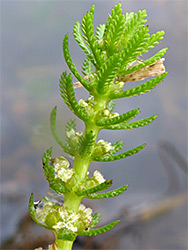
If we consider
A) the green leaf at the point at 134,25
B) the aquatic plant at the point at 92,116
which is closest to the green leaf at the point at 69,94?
the aquatic plant at the point at 92,116

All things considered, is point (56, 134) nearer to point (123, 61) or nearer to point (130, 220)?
point (123, 61)

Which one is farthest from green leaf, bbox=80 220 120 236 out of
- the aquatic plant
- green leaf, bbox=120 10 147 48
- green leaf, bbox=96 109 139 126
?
green leaf, bbox=120 10 147 48

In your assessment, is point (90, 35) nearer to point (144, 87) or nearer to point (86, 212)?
point (144, 87)

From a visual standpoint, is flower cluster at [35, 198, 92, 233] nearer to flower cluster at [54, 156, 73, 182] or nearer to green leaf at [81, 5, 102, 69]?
flower cluster at [54, 156, 73, 182]

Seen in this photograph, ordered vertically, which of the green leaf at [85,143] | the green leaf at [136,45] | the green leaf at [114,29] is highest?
the green leaf at [114,29]

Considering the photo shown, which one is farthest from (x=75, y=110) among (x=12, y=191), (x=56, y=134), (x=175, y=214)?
(x=175, y=214)

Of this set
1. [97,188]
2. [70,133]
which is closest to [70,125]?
[70,133]

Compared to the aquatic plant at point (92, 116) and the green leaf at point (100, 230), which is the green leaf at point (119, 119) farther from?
the green leaf at point (100, 230)
